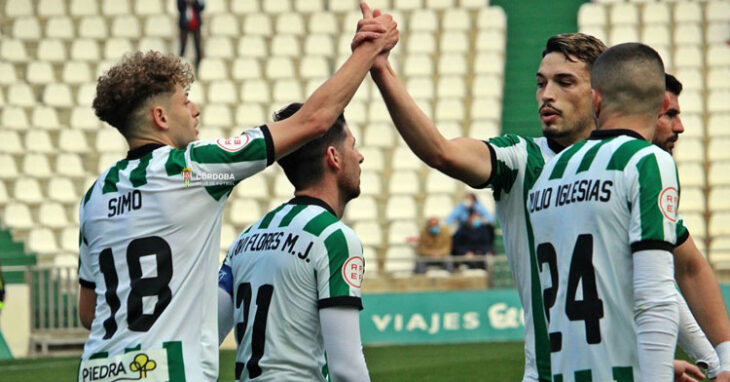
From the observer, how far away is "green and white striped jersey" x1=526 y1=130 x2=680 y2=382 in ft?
11.9

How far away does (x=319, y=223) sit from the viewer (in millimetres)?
4227

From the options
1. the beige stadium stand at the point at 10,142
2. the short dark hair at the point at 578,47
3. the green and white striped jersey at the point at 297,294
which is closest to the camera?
the green and white striped jersey at the point at 297,294

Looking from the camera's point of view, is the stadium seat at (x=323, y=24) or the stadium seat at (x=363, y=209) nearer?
the stadium seat at (x=363, y=209)

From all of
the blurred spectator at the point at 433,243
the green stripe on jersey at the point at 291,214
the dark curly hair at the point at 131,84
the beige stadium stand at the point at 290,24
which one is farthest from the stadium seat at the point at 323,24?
the dark curly hair at the point at 131,84

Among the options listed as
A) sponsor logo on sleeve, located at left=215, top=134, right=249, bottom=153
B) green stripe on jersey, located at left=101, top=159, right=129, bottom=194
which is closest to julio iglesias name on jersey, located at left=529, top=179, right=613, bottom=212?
sponsor logo on sleeve, located at left=215, top=134, right=249, bottom=153

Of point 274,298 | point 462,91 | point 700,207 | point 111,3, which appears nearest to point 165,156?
point 274,298

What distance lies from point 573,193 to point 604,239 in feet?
0.61

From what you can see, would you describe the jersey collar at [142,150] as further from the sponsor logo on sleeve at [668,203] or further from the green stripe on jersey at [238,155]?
the sponsor logo on sleeve at [668,203]

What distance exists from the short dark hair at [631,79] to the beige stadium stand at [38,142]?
17378mm

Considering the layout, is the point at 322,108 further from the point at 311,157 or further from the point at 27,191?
the point at 27,191

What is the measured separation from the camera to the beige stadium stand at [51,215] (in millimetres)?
18766

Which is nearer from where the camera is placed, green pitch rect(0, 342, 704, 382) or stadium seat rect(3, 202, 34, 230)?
green pitch rect(0, 342, 704, 382)

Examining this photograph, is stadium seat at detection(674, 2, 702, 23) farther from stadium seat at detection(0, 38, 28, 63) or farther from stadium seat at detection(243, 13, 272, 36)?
stadium seat at detection(0, 38, 28, 63)

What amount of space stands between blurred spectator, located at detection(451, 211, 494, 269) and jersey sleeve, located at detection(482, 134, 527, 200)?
1197 cm
